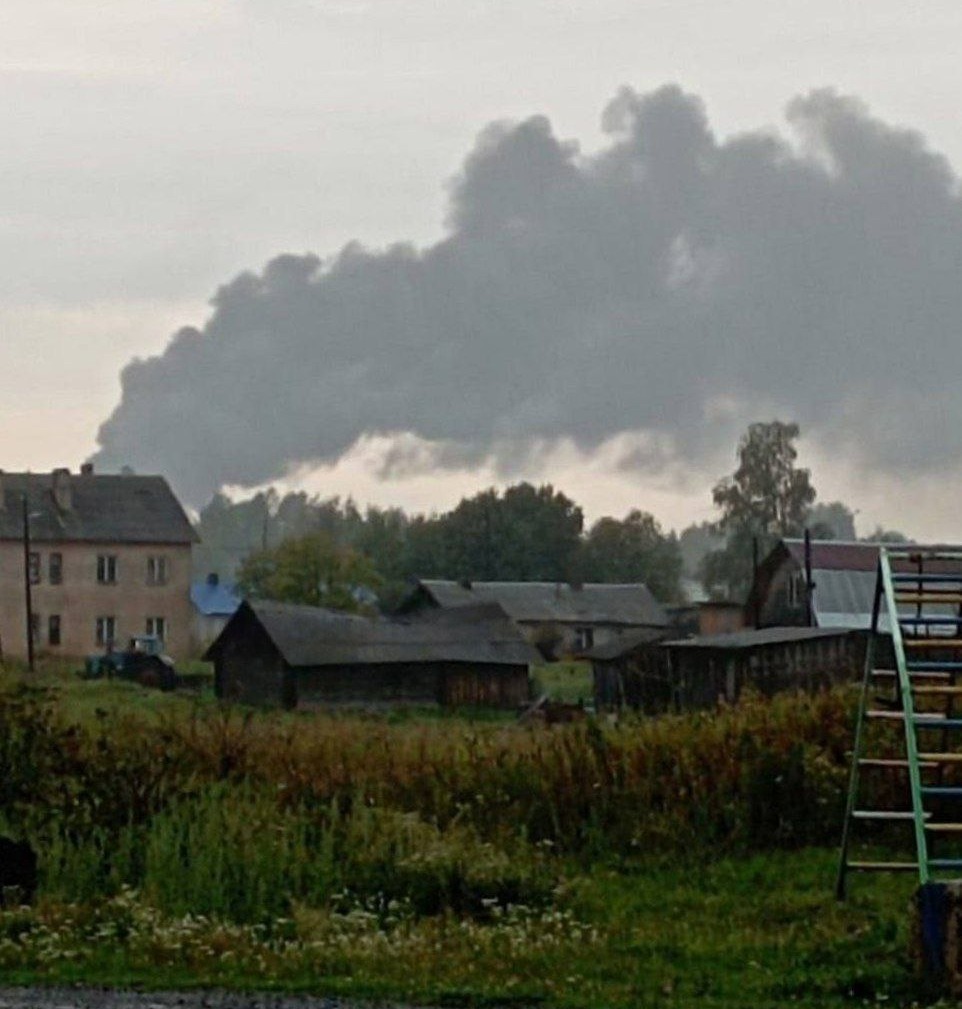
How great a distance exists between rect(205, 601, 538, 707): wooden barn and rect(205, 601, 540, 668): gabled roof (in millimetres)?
34

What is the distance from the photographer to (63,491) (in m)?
114

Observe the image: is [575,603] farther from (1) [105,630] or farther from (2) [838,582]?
(2) [838,582]

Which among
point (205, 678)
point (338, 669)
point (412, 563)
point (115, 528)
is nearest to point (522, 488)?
point (412, 563)

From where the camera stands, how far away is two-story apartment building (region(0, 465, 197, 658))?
367ft

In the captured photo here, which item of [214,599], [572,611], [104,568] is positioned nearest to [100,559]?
[104,568]

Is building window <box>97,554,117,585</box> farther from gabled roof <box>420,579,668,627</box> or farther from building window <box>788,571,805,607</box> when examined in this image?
building window <box>788,571,805,607</box>

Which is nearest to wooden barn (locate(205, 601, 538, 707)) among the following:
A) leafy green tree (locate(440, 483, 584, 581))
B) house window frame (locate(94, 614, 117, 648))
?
house window frame (locate(94, 614, 117, 648))

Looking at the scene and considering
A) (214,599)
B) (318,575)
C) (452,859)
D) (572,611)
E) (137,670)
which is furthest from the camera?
Answer: (214,599)

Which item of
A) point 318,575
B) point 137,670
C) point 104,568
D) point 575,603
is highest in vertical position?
point 104,568

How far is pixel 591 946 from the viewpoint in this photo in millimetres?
16375

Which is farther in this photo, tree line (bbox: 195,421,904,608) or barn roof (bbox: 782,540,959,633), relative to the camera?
tree line (bbox: 195,421,904,608)

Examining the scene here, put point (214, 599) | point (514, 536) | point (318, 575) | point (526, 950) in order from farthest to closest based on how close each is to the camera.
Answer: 1. point (214, 599)
2. point (514, 536)
3. point (318, 575)
4. point (526, 950)

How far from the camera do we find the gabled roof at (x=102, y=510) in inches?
4419

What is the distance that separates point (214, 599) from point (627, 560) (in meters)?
25.0
